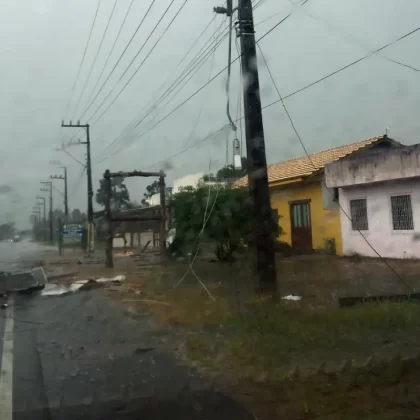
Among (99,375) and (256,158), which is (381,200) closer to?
(256,158)

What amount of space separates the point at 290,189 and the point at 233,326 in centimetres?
1671

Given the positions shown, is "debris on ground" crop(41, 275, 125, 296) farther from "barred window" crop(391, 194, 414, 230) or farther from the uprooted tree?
"barred window" crop(391, 194, 414, 230)

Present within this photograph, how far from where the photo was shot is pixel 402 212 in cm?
1898

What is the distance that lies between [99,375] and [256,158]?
5.88 metres

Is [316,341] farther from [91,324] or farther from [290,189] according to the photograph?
[290,189]

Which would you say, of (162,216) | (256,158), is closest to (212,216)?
(162,216)

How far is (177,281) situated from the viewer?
51.6ft

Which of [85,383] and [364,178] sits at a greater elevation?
[364,178]

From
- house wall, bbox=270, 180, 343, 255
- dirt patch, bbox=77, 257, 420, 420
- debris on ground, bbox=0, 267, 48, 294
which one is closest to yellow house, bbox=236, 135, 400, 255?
house wall, bbox=270, 180, 343, 255

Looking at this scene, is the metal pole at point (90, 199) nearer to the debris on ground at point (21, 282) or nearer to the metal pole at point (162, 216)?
the metal pole at point (162, 216)

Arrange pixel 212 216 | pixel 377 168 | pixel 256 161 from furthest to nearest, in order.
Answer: pixel 377 168 < pixel 212 216 < pixel 256 161

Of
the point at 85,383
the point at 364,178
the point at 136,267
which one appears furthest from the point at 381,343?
the point at 136,267

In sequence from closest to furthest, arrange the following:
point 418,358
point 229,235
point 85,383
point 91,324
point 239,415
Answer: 1. point 239,415
2. point 85,383
3. point 418,358
4. point 91,324
5. point 229,235

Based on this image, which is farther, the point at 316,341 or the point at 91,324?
the point at 91,324
